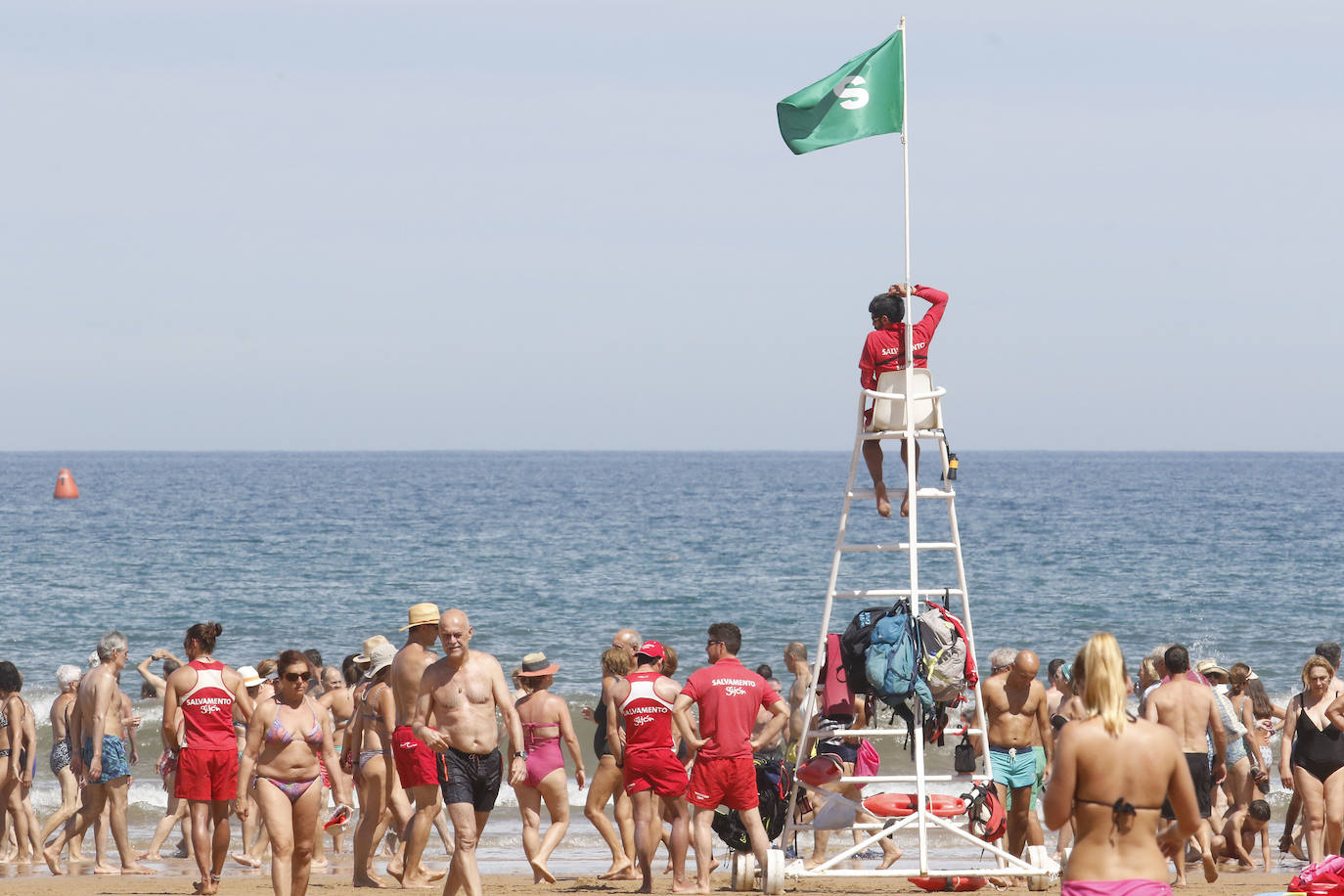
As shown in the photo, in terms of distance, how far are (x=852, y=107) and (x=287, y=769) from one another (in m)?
4.47

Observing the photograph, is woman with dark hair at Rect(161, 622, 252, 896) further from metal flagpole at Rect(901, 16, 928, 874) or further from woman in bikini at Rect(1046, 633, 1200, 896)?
woman in bikini at Rect(1046, 633, 1200, 896)

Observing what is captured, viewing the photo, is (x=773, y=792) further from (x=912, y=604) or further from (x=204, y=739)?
(x=204, y=739)

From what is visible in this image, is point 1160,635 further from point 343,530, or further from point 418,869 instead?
point 343,530

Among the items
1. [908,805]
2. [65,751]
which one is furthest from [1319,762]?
[65,751]

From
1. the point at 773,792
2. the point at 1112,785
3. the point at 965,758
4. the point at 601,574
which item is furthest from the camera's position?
the point at 601,574

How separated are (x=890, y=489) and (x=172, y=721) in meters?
4.21

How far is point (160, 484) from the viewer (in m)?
109

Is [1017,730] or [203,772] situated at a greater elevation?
[1017,730]

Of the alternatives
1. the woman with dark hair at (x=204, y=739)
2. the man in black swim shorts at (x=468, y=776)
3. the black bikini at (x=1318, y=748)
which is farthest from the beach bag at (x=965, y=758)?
the woman with dark hair at (x=204, y=739)

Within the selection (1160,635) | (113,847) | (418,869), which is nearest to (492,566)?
(1160,635)

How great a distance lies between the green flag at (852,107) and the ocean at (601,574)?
617cm

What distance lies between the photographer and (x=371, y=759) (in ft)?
31.3

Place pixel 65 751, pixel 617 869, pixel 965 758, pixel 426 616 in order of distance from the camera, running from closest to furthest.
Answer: pixel 426 616 < pixel 965 758 < pixel 617 869 < pixel 65 751

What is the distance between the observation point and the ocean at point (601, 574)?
27531 millimetres
